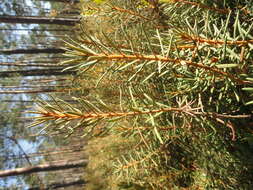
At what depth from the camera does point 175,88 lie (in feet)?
5.03

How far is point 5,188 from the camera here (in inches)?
404

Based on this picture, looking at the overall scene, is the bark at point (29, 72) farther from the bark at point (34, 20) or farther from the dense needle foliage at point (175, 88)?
the dense needle foliage at point (175, 88)

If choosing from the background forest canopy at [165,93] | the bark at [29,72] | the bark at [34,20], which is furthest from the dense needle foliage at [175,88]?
the bark at [34,20]

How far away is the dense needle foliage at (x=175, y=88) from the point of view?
895 mm

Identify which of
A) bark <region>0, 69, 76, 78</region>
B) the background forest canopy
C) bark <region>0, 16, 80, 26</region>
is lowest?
the background forest canopy

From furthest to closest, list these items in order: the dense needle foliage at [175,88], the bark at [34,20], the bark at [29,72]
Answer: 1. the bark at [29,72]
2. the bark at [34,20]
3. the dense needle foliage at [175,88]

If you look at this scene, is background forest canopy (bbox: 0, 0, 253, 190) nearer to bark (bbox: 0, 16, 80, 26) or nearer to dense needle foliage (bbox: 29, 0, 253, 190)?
dense needle foliage (bbox: 29, 0, 253, 190)

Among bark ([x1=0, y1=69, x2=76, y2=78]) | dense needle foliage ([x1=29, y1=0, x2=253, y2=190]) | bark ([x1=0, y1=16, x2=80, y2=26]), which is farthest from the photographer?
bark ([x1=0, y1=69, x2=76, y2=78])

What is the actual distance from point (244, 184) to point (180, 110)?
4.67ft

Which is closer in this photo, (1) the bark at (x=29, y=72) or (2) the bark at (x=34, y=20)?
(2) the bark at (x=34, y=20)

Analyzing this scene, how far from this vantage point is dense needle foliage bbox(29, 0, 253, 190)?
89 cm

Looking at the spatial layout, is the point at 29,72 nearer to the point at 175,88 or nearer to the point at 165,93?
the point at 175,88

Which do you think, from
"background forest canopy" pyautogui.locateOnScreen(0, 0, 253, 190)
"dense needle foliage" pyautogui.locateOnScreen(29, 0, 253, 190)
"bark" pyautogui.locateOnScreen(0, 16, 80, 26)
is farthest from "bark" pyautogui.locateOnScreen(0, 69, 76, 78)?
"dense needle foliage" pyautogui.locateOnScreen(29, 0, 253, 190)

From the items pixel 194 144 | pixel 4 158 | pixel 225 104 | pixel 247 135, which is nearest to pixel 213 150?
pixel 194 144
